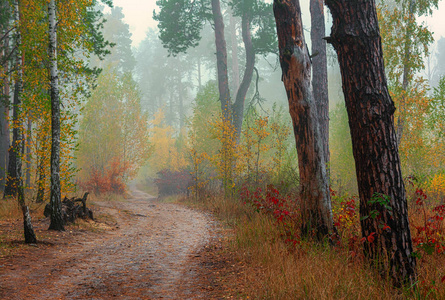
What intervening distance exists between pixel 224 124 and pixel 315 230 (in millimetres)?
7402

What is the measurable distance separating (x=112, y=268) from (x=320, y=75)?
8.67 meters

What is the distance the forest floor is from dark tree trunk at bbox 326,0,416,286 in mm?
1865

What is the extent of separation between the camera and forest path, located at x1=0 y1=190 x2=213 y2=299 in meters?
3.88

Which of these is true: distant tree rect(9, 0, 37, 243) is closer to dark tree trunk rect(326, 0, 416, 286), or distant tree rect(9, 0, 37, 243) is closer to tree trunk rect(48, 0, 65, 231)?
tree trunk rect(48, 0, 65, 231)

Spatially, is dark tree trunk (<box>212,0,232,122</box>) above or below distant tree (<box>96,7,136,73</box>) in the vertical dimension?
below

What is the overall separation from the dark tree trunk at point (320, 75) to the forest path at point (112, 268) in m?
5.22

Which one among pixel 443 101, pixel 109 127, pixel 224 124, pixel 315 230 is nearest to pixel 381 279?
pixel 315 230

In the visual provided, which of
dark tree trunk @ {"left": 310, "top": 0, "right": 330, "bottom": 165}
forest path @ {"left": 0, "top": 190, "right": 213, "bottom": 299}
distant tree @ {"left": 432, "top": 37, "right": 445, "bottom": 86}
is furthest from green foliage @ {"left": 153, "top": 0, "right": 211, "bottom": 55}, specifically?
distant tree @ {"left": 432, "top": 37, "right": 445, "bottom": 86}

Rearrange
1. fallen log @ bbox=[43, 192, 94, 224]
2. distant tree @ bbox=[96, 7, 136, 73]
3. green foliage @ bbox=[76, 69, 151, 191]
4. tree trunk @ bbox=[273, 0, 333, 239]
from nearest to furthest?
tree trunk @ bbox=[273, 0, 333, 239], fallen log @ bbox=[43, 192, 94, 224], green foliage @ bbox=[76, 69, 151, 191], distant tree @ bbox=[96, 7, 136, 73]

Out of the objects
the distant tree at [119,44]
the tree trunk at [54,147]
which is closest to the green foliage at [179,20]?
the tree trunk at [54,147]

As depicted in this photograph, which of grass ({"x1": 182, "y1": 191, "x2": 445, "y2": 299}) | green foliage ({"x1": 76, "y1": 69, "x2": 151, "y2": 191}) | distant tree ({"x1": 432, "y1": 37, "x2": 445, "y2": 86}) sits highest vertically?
distant tree ({"x1": 432, "y1": 37, "x2": 445, "y2": 86})

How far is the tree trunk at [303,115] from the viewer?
5.12 m

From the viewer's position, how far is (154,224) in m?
9.37

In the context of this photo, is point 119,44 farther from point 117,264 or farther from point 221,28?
point 117,264
